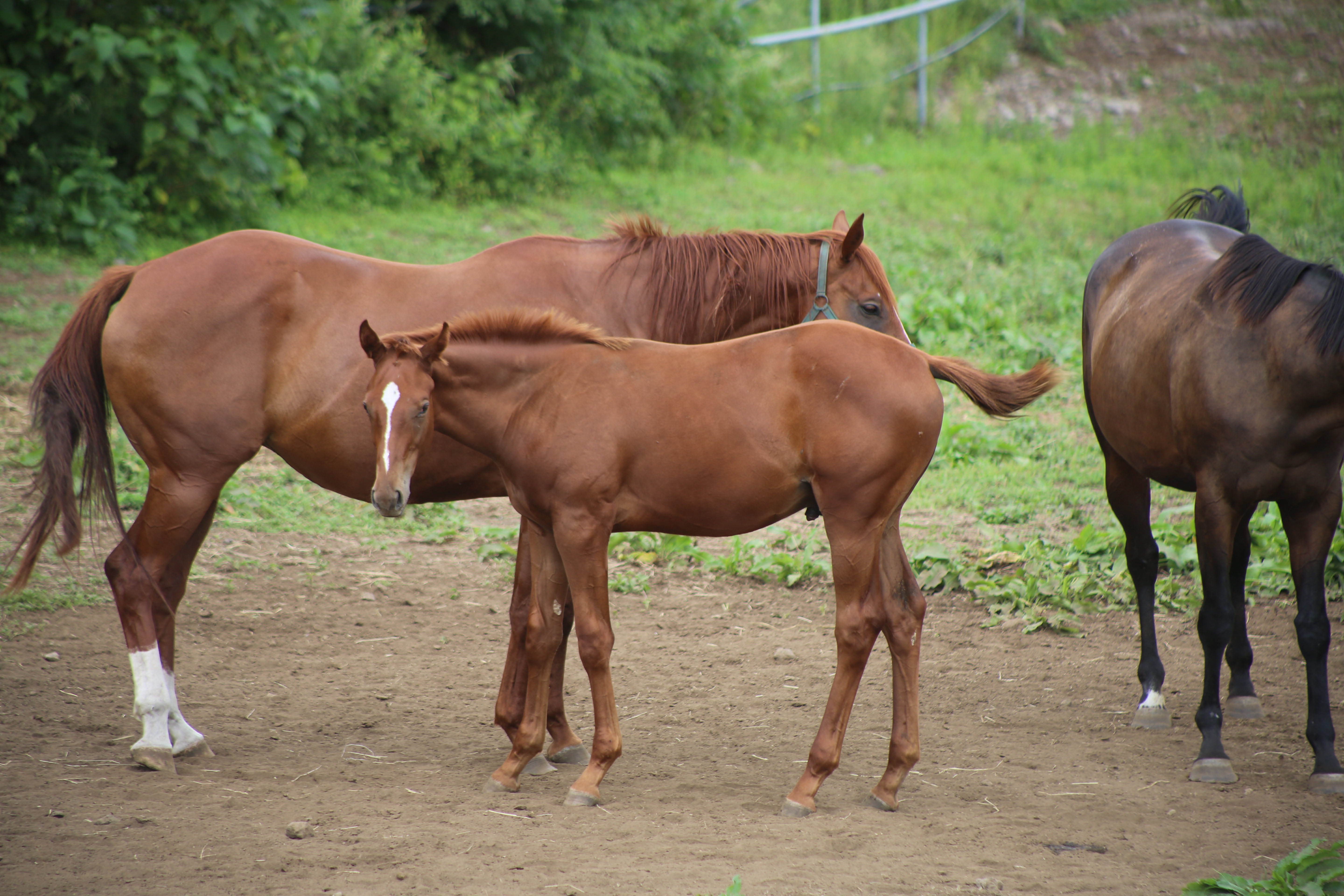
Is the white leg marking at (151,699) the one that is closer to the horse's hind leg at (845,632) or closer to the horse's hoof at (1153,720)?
the horse's hind leg at (845,632)

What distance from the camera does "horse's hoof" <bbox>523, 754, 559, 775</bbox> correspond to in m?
4.28

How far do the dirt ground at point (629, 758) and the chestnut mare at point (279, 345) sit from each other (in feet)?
1.42

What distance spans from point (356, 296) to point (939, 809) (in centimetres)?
292

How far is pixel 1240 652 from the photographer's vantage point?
15.5 feet

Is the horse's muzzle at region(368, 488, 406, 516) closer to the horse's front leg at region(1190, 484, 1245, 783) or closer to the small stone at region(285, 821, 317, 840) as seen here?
the small stone at region(285, 821, 317, 840)

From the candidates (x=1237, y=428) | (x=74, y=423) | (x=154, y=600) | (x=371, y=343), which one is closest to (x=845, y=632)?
(x=1237, y=428)

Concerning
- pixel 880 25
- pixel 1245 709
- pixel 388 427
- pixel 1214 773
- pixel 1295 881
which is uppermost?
pixel 880 25

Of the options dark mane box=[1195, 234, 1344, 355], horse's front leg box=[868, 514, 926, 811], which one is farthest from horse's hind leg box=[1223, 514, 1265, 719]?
horse's front leg box=[868, 514, 926, 811]

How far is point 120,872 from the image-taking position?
10.9 ft

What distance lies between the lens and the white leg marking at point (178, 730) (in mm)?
4309

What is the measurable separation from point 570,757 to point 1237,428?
2826mm

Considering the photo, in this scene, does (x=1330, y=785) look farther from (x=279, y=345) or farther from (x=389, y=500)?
(x=279, y=345)

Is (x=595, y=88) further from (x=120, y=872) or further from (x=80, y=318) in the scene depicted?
(x=120, y=872)

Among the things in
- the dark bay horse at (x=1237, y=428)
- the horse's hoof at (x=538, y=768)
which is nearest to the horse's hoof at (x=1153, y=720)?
the dark bay horse at (x=1237, y=428)
